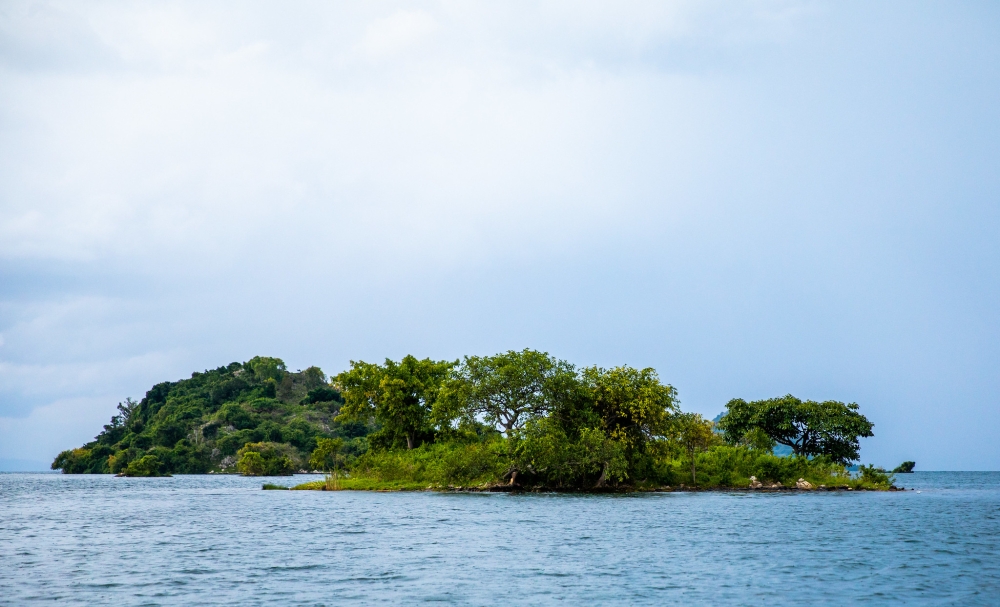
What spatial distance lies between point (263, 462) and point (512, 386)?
9503cm

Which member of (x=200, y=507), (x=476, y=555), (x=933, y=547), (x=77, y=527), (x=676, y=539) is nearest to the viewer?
(x=476, y=555)

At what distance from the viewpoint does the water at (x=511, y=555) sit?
66.1 feet

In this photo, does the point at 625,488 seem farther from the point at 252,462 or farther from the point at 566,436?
the point at 252,462

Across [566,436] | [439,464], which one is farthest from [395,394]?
[566,436]

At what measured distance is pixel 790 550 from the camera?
2777cm

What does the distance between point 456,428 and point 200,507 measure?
23.5 metres

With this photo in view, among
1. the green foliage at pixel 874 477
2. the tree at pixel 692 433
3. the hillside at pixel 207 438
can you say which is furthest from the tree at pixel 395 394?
the hillside at pixel 207 438

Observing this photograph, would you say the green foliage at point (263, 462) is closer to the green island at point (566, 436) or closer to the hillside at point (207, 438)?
the hillside at point (207, 438)

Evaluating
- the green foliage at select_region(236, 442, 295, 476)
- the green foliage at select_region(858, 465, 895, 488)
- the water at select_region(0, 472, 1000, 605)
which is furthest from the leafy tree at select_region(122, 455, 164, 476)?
the green foliage at select_region(858, 465, 895, 488)

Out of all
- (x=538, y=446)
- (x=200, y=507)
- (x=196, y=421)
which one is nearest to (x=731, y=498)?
(x=538, y=446)

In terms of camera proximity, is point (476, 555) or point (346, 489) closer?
point (476, 555)

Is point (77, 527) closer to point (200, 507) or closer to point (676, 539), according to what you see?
point (200, 507)

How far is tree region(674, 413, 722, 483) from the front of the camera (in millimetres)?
Result: 61469

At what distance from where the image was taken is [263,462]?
144 metres
